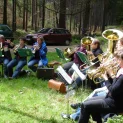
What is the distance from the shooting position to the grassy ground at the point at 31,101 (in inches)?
212

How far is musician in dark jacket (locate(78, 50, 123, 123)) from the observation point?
157 inches

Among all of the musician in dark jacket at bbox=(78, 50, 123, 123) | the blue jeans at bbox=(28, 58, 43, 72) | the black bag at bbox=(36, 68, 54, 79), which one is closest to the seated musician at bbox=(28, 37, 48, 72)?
the blue jeans at bbox=(28, 58, 43, 72)

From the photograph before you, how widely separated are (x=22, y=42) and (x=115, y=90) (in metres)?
5.21

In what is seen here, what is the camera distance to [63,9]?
1121 inches

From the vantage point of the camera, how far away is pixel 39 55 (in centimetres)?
897

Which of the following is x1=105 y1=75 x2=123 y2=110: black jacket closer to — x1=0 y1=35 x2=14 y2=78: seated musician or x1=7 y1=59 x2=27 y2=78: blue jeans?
x1=7 y1=59 x2=27 y2=78: blue jeans

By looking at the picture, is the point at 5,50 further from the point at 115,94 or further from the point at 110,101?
the point at 115,94

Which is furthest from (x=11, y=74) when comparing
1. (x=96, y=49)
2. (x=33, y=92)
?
(x=96, y=49)

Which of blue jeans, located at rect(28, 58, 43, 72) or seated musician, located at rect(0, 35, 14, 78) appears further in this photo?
blue jeans, located at rect(28, 58, 43, 72)

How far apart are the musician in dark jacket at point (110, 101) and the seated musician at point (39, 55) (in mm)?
4602

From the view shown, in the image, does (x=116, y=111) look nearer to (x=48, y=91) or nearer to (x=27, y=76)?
(x=48, y=91)

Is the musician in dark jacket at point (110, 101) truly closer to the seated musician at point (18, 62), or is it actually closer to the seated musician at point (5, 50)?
the seated musician at point (18, 62)

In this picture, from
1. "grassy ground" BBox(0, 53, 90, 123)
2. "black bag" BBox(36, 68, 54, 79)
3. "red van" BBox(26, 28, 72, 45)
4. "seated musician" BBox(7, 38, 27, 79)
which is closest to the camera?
"grassy ground" BBox(0, 53, 90, 123)

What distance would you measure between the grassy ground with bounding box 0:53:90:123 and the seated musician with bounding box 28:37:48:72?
585mm
